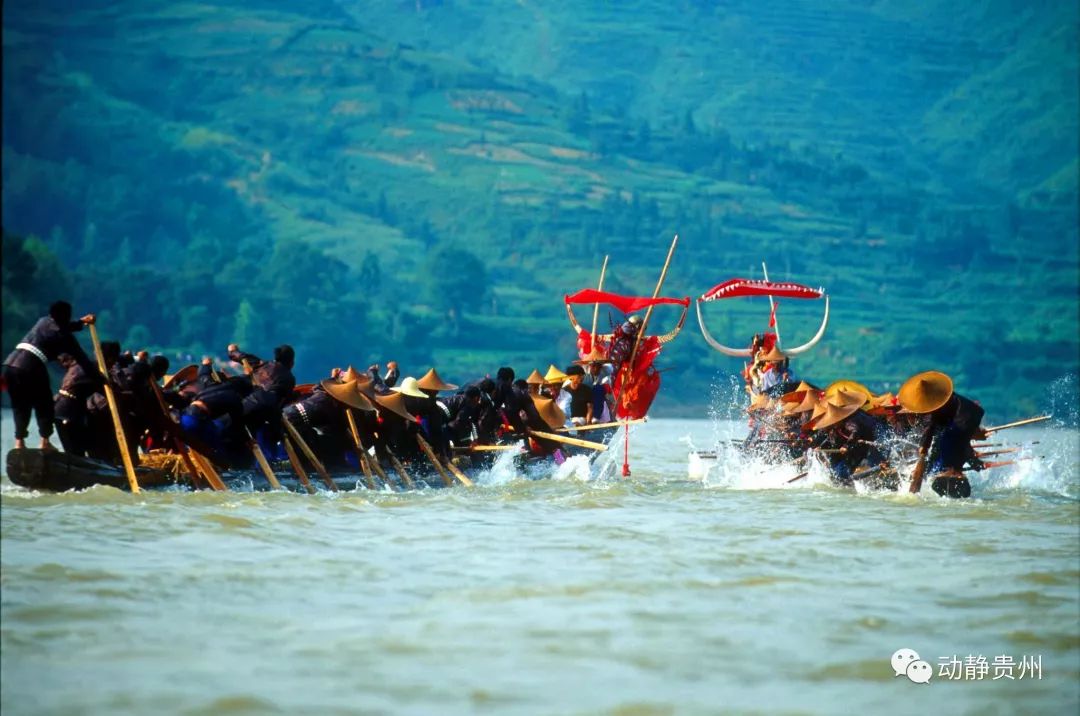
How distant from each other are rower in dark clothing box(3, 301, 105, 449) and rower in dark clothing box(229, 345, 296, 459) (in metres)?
2.28

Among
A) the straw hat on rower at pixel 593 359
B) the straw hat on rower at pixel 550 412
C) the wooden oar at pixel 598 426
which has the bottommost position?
the wooden oar at pixel 598 426

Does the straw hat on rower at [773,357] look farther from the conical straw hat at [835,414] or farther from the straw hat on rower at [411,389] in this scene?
the straw hat on rower at [411,389]

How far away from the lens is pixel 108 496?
50.7 feet

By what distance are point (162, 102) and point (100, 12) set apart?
22.6 metres

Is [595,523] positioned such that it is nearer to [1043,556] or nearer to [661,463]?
[1043,556]

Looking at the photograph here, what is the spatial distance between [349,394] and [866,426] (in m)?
6.32

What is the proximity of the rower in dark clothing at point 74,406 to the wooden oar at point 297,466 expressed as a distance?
233 cm

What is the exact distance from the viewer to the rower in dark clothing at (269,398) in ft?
58.0

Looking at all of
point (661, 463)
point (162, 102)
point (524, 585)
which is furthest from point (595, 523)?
point (162, 102)

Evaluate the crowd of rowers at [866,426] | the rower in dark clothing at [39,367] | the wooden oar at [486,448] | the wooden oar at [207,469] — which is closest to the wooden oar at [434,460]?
the wooden oar at [486,448]

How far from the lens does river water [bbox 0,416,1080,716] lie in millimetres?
8922

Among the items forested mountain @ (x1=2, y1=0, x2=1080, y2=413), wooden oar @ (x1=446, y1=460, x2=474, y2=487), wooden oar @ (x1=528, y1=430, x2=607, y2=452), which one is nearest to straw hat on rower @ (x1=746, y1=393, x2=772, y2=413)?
wooden oar @ (x1=528, y1=430, x2=607, y2=452)

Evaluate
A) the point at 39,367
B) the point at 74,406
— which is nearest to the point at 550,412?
the point at 74,406

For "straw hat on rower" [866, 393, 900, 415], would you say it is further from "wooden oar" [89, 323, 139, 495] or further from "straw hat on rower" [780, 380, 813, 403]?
"wooden oar" [89, 323, 139, 495]
